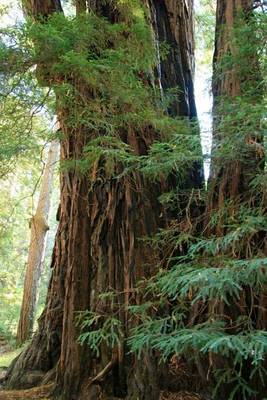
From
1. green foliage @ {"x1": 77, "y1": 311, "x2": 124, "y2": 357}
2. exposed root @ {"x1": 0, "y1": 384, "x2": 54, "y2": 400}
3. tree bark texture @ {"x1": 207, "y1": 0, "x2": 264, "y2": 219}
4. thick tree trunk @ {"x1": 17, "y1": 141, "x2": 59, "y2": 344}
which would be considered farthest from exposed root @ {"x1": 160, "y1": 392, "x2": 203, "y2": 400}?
thick tree trunk @ {"x1": 17, "y1": 141, "x2": 59, "y2": 344}

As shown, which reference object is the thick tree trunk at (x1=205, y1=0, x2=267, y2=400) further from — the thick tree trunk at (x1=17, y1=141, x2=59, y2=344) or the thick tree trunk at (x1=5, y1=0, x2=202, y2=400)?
the thick tree trunk at (x1=17, y1=141, x2=59, y2=344)

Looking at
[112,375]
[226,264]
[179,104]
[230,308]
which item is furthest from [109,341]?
[179,104]

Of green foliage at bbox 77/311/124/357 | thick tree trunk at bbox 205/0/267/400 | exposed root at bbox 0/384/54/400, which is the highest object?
thick tree trunk at bbox 205/0/267/400

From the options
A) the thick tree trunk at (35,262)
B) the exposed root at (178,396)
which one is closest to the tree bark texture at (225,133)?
the exposed root at (178,396)

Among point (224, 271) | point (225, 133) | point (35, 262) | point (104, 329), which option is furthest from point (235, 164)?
point (35, 262)

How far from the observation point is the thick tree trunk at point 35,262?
8.20 m

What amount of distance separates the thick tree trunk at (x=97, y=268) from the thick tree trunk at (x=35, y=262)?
390 cm

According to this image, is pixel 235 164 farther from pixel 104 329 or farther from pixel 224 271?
pixel 104 329

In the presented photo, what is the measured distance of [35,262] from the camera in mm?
8703

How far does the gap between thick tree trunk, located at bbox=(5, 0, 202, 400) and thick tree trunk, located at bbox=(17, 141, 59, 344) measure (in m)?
3.90

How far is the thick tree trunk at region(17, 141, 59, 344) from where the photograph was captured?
323 inches

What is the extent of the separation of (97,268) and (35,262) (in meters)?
5.26

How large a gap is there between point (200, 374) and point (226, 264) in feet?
3.89

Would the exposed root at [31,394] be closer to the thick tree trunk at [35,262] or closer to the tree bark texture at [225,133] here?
the tree bark texture at [225,133]
